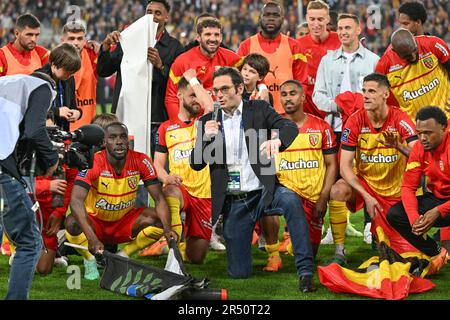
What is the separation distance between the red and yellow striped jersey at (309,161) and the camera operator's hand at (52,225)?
188 cm

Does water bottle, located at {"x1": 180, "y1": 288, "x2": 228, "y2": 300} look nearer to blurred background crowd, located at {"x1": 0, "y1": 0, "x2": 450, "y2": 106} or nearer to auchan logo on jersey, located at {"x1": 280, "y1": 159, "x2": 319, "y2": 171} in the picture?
auchan logo on jersey, located at {"x1": 280, "y1": 159, "x2": 319, "y2": 171}

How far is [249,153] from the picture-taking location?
23.2 ft

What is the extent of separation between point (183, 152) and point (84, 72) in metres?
1.70

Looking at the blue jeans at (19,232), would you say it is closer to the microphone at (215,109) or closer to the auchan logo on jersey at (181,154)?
the microphone at (215,109)

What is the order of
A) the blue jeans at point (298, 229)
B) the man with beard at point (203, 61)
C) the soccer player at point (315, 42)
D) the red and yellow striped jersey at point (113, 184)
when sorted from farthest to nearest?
the soccer player at point (315, 42) < the man with beard at point (203, 61) < the red and yellow striped jersey at point (113, 184) < the blue jeans at point (298, 229)

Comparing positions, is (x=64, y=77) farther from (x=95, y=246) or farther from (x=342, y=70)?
(x=342, y=70)

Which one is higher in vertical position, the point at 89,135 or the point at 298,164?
the point at 89,135

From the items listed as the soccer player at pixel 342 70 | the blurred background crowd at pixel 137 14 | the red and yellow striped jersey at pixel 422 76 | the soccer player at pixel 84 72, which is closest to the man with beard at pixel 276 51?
the soccer player at pixel 342 70

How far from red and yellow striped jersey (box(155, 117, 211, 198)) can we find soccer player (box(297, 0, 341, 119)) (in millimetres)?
A: 1620

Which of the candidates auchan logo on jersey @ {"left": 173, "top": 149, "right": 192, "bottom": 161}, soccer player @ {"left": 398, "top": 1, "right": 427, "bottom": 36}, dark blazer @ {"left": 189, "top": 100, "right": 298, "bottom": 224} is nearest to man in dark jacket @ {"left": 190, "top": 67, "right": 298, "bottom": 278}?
dark blazer @ {"left": 189, "top": 100, "right": 298, "bottom": 224}

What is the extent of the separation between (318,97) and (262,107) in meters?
1.52

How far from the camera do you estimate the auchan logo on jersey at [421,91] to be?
26.6ft

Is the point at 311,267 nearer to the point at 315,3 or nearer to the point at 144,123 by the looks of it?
the point at 144,123

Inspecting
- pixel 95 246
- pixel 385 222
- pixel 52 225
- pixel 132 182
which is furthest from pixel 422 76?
pixel 52 225
